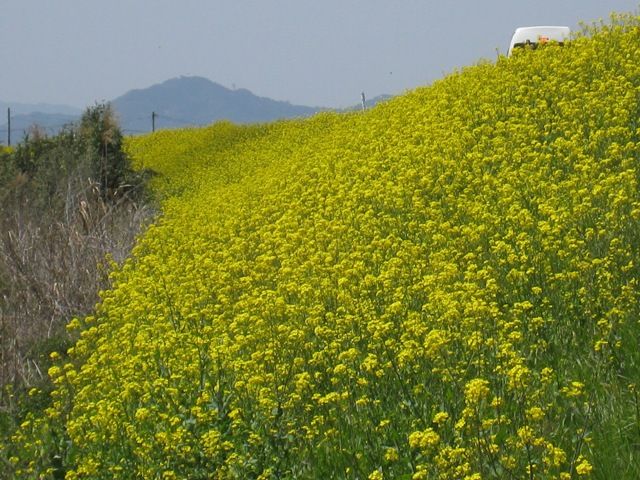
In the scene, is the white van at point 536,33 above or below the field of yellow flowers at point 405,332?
above

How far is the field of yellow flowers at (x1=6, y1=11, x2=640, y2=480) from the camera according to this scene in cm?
526

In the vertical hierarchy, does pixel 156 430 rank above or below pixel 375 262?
below

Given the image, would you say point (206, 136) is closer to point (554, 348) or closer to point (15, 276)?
point (15, 276)

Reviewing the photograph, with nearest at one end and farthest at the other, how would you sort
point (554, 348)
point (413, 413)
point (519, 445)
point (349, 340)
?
point (519, 445)
point (413, 413)
point (554, 348)
point (349, 340)

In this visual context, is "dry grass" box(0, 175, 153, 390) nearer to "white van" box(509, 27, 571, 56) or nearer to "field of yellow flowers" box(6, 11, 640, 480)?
"field of yellow flowers" box(6, 11, 640, 480)

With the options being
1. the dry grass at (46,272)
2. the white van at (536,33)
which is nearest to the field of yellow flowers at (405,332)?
the dry grass at (46,272)

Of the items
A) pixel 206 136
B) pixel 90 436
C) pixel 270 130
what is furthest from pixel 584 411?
pixel 206 136

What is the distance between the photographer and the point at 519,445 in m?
4.51

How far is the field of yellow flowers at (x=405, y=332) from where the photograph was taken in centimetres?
526

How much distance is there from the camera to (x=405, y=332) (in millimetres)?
6441

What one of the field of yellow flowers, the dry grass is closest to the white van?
the field of yellow flowers

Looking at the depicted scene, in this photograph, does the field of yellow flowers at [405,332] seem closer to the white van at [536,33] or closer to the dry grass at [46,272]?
the dry grass at [46,272]

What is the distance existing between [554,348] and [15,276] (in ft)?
27.0

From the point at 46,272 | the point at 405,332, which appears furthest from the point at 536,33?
the point at 405,332
